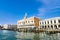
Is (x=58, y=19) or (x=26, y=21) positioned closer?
(x=58, y=19)

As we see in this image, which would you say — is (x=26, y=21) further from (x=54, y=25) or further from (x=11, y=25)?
(x=11, y=25)

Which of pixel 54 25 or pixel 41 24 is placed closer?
pixel 54 25

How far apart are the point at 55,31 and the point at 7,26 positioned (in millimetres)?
89775

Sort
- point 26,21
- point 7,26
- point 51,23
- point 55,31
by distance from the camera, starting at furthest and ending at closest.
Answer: point 7,26 → point 26,21 → point 51,23 → point 55,31

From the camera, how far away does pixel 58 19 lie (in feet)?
173

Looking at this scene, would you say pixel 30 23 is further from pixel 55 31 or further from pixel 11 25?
pixel 11 25

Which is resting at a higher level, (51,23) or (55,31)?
(51,23)

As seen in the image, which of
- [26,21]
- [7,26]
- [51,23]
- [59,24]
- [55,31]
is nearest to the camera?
[55,31]

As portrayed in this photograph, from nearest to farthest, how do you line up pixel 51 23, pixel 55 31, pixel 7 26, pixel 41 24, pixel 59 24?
pixel 55 31 < pixel 59 24 < pixel 51 23 < pixel 41 24 < pixel 7 26

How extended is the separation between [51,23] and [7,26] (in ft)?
255

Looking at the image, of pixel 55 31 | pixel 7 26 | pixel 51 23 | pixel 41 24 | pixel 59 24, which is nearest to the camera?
pixel 55 31

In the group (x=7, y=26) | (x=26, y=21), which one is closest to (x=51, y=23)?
(x=26, y=21)

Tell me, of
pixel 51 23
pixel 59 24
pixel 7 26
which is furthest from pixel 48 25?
pixel 7 26

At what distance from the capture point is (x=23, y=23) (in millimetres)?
69188
